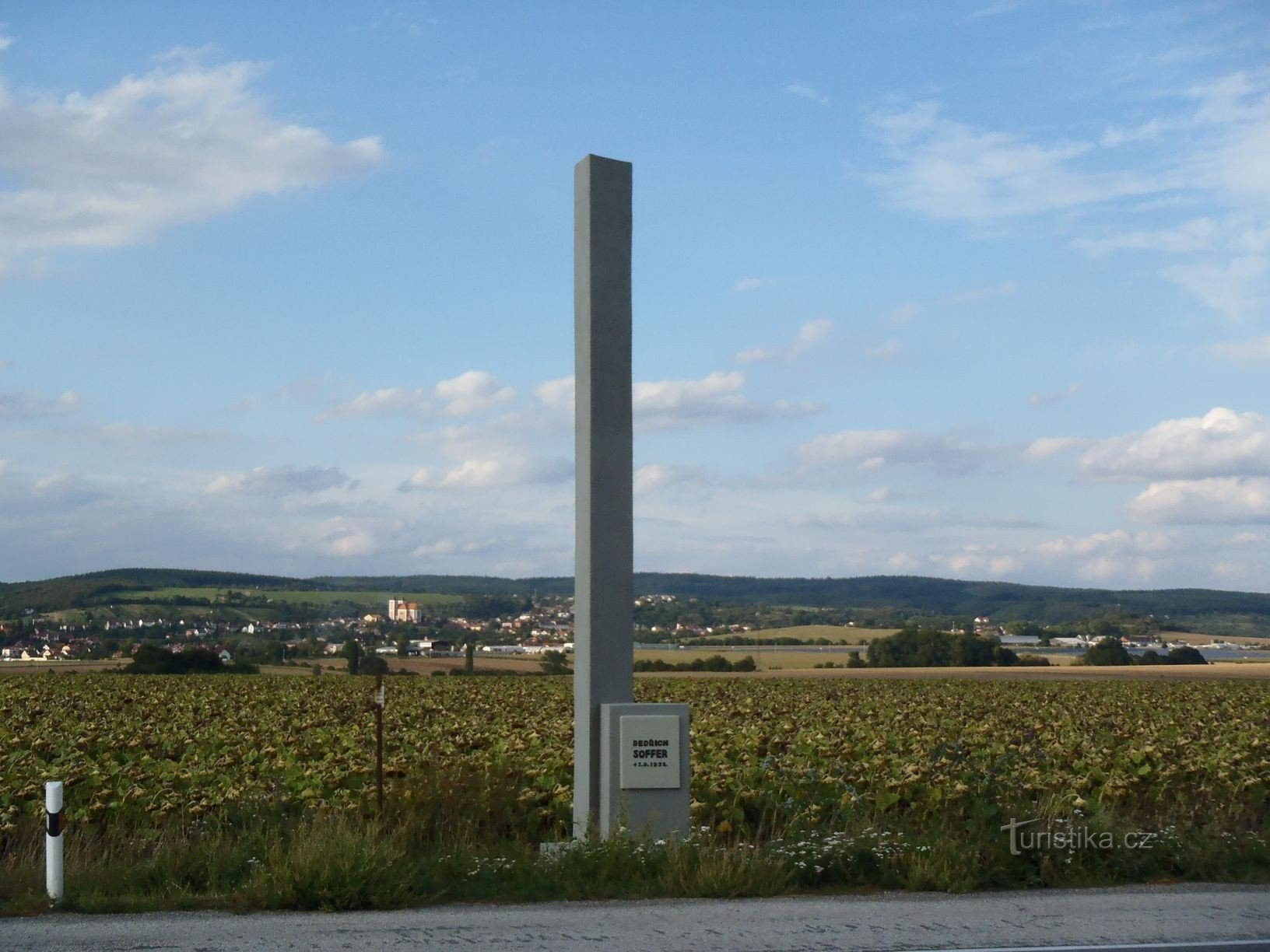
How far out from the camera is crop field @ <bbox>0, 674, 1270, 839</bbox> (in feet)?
40.5

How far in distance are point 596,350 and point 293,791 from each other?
6474mm

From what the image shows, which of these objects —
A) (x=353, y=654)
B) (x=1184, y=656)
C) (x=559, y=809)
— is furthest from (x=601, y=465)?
(x=1184, y=656)

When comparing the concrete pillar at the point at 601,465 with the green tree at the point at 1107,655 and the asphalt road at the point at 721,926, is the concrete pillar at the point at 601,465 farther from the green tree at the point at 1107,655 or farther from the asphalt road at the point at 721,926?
the green tree at the point at 1107,655

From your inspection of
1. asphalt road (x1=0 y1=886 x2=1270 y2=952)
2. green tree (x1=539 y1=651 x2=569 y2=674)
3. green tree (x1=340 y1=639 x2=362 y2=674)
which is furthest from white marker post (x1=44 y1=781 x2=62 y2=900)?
green tree (x1=539 y1=651 x2=569 y2=674)

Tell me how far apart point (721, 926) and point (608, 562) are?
3.64m

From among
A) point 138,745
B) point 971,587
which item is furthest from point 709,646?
point 138,745

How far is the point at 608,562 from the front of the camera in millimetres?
10727

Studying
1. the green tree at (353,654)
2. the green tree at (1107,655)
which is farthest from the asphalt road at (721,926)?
the green tree at (1107,655)

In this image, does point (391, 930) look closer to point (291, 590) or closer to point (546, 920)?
point (546, 920)

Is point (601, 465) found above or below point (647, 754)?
above

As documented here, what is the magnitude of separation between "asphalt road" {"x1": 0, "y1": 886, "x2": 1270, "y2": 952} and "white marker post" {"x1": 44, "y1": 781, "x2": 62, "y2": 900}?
1.18 ft

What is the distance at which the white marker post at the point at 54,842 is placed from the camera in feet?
27.9

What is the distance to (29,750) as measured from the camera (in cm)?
1736

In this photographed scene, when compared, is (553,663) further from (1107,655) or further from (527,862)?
(527,862)
